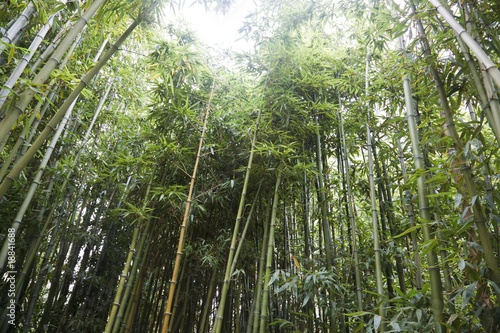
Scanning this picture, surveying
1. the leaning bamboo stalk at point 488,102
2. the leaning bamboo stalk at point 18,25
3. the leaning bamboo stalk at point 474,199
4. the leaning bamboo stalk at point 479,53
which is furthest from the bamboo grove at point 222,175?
the leaning bamboo stalk at point 479,53

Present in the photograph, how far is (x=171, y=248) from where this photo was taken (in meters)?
3.15

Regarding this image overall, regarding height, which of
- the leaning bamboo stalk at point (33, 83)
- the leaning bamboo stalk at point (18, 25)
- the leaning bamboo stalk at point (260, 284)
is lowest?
the leaning bamboo stalk at point (260, 284)

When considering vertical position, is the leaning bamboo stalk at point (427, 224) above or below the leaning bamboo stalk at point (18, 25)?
below

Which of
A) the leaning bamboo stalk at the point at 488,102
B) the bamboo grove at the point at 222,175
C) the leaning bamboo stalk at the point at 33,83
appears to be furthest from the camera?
the bamboo grove at the point at 222,175

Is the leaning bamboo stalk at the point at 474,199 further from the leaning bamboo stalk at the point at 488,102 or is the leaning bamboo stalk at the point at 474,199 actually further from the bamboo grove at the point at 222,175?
the bamboo grove at the point at 222,175

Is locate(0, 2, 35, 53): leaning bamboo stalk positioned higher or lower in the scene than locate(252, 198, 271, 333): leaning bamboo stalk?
higher

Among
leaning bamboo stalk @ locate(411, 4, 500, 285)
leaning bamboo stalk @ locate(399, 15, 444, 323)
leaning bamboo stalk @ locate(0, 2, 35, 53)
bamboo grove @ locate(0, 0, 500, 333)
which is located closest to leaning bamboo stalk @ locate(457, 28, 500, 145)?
leaning bamboo stalk @ locate(411, 4, 500, 285)

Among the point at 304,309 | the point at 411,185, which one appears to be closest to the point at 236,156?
the point at 304,309

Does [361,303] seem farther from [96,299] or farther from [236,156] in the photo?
[96,299]

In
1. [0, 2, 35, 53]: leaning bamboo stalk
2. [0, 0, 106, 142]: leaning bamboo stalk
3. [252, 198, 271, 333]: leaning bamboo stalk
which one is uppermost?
[0, 2, 35, 53]: leaning bamboo stalk

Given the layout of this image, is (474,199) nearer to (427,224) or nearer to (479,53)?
(427,224)

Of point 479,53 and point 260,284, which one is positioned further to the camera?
point 260,284

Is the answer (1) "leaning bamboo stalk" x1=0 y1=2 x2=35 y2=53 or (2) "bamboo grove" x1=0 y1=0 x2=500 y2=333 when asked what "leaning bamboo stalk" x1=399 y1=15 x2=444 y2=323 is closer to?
(2) "bamboo grove" x1=0 y1=0 x2=500 y2=333

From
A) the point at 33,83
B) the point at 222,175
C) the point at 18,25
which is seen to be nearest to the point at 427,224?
the point at 33,83
